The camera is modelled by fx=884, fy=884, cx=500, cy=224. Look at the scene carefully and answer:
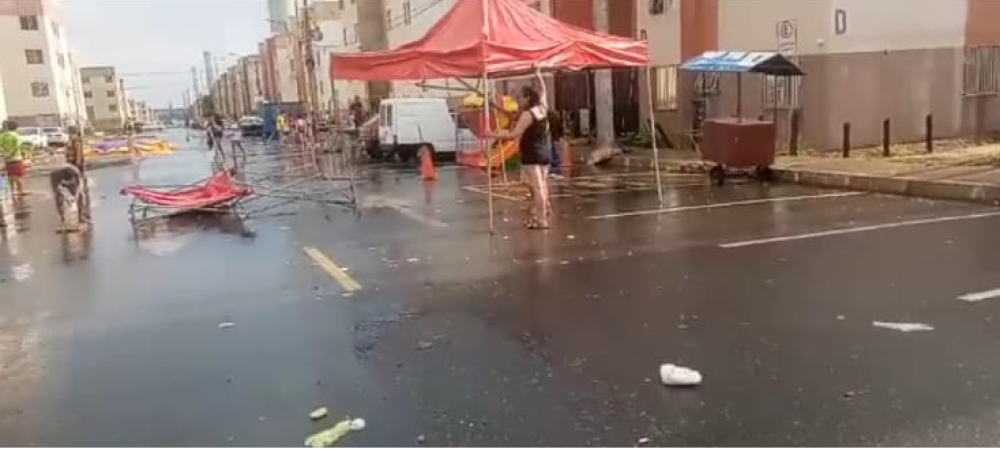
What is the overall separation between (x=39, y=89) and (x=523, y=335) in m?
92.5

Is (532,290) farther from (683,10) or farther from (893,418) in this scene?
(683,10)

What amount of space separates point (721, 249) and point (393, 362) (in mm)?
4814

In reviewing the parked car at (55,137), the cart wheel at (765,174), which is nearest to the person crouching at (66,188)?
the cart wheel at (765,174)

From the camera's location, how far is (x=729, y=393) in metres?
5.00

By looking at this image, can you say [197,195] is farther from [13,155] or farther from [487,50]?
[13,155]

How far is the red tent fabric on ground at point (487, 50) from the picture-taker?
11.3 metres

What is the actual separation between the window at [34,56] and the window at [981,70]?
86.4 meters

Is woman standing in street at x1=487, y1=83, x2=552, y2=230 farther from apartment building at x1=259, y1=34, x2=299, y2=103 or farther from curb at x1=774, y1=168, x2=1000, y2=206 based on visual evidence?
apartment building at x1=259, y1=34, x2=299, y2=103

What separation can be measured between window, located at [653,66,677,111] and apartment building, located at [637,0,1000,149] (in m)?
2.49

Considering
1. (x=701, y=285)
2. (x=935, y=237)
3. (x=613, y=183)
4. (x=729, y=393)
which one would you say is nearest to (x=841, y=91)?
(x=613, y=183)

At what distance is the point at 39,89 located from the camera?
8600 centimetres

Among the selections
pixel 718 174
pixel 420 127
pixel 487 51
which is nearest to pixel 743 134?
Answer: pixel 718 174

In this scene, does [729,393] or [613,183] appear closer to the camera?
[729,393]

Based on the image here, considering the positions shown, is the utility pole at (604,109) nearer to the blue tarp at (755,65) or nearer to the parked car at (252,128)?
the blue tarp at (755,65)
